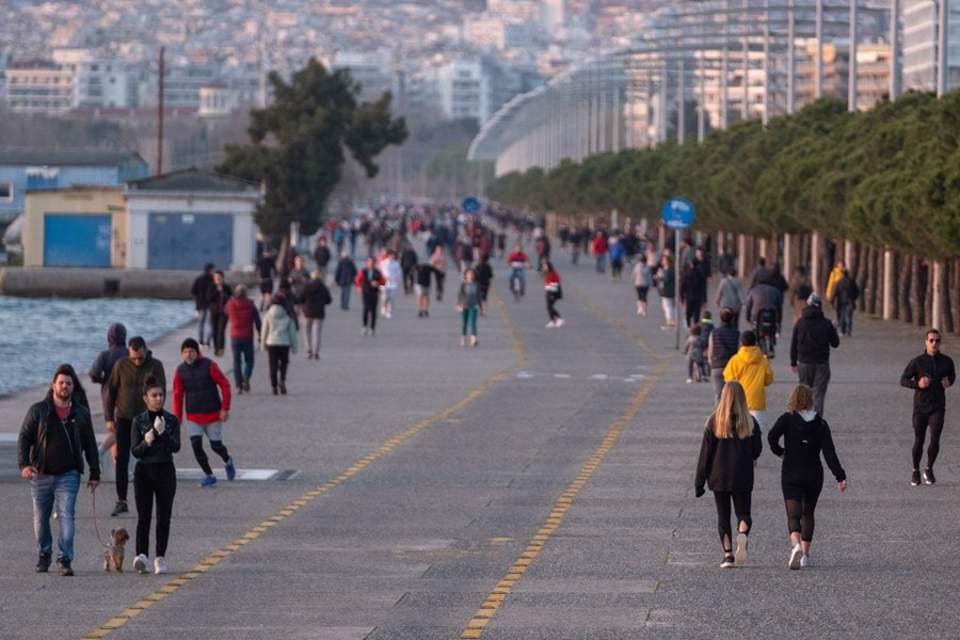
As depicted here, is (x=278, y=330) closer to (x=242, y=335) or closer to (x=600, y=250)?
(x=242, y=335)

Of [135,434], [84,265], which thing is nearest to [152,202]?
[84,265]

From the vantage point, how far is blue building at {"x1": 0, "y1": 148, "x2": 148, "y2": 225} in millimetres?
114062

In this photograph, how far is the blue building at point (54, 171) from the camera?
114 meters

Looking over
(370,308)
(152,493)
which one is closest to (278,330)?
(370,308)

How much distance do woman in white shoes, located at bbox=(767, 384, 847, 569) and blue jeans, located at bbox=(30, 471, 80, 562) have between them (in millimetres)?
4759

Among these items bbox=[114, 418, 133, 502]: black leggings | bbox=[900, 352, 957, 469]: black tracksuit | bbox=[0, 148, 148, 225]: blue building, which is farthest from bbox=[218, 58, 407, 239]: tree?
bbox=[114, 418, 133, 502]: black leggings

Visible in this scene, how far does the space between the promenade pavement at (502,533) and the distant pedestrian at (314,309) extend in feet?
20.7

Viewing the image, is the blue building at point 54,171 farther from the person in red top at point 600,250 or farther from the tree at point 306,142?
the person in red top at point 600,250

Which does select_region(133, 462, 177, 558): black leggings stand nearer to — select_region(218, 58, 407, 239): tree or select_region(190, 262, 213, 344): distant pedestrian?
select_region(190, 262, 213, 344): distant pedestrian

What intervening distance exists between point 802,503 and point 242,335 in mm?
18051

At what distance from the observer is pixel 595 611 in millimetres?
16266

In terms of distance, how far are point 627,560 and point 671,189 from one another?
7780cm

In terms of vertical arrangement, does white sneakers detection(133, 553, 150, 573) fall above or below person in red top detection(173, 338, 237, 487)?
below

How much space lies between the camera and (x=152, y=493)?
18.9 m
